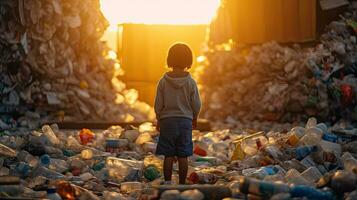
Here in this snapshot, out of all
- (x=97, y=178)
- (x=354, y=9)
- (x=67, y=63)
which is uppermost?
(x=354, y=9)

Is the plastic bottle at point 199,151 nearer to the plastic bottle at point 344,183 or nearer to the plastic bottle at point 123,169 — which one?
the plastic bottle at point 123,169

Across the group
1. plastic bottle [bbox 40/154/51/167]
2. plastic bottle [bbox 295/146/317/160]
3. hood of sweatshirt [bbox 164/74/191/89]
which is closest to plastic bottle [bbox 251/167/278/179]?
plastic bottle [bbox 295/146/317/160]

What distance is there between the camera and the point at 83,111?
926 centimetres

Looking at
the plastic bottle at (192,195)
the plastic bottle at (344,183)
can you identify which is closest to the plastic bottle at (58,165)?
the plastic bottle at (192,195)

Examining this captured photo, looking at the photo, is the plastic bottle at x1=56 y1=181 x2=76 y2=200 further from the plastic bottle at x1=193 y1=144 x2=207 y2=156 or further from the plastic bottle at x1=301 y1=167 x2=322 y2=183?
the plastic bottle at x1=193 y1=144 x2=207 y2=156

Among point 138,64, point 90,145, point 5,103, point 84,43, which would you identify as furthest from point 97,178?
point 138,64

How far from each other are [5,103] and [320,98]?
5399mm

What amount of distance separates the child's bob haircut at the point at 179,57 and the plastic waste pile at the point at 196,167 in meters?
0.76

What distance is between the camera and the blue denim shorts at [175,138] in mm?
3643

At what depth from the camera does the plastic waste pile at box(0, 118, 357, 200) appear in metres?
2.62

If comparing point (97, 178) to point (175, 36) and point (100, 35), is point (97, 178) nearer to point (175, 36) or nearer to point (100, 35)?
point (100, 35)

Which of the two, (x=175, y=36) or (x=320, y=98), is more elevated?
(x=175, y=36)

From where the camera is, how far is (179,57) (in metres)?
3.72

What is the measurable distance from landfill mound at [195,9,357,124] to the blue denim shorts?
6099 mm
